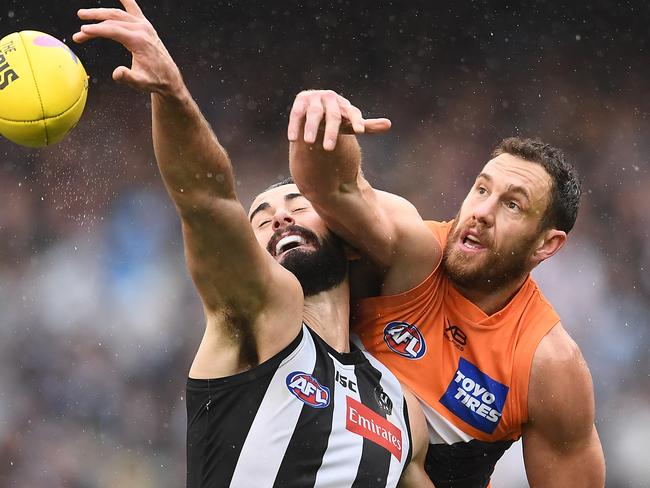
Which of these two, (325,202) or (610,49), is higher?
(325,202)

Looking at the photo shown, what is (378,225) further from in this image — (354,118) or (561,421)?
(561,421)

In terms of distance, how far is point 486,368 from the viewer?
3891 millimetres

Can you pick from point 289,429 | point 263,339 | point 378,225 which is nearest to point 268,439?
point 289,429

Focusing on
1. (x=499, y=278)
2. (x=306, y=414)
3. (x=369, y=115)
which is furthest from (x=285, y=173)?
(x=306, y=414)

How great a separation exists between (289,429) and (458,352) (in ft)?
3.17

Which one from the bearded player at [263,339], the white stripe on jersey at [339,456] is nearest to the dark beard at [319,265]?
the bearded player at [263,339]

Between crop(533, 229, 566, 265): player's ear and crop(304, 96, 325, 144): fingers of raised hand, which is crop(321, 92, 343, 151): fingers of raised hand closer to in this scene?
crop(304, 96, 325, 144): fingers of raised hand

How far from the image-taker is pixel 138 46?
2.62 metres

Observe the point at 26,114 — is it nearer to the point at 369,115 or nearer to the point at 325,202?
the point at 325,202

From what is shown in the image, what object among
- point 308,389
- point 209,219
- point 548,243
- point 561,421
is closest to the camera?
point 209,219

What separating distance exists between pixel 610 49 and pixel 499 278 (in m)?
4.43

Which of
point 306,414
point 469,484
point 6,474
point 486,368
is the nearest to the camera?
point 306,414

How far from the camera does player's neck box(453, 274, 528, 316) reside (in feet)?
13.2

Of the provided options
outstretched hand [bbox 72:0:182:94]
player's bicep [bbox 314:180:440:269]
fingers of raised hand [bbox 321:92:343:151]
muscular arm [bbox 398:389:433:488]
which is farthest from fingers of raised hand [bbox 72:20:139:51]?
muscular arm [bbox 398:389:433:488]
